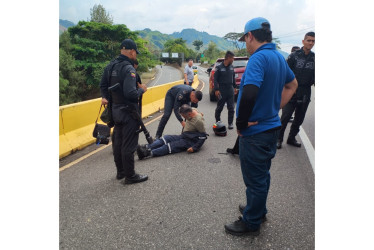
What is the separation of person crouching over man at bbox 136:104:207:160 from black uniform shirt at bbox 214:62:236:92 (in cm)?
197

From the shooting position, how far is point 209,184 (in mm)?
3549

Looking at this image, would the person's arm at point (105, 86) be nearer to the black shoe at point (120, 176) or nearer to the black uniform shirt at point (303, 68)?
the black shoe at point (120, 176)

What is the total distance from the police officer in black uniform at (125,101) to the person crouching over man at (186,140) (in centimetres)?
102

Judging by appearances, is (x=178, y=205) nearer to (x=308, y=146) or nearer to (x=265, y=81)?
(x=265, y=81)

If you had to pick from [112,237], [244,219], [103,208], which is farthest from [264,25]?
[103,208]

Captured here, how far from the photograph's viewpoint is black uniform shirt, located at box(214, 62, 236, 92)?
254 inches

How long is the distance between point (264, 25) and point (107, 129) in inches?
111

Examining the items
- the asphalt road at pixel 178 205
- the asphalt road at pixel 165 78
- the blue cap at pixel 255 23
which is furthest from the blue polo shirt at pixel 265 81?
the asphalt road at pixel 165 78

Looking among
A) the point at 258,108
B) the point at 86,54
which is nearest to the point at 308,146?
the point at 258,108

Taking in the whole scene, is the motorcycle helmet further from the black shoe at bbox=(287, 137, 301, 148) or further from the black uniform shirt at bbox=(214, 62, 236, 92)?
the black shoe at bbox=(287, 137, 301, 148)

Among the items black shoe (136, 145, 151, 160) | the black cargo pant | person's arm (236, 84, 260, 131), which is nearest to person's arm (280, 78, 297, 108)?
person's arm (236, 84, 260, 131)

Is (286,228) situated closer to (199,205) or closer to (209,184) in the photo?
(199,205)

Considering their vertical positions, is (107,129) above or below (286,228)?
above

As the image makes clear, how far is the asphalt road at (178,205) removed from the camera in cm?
241
